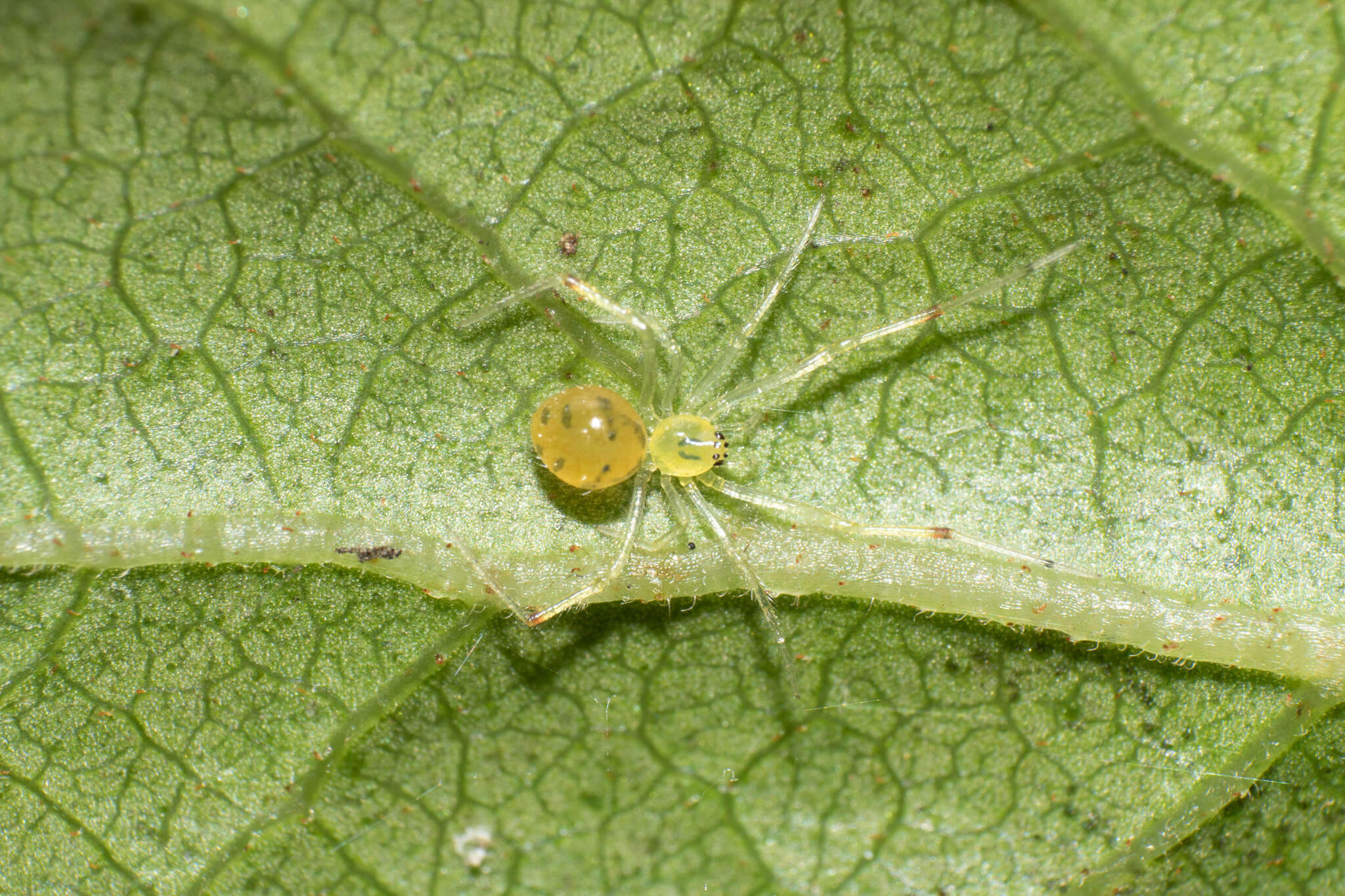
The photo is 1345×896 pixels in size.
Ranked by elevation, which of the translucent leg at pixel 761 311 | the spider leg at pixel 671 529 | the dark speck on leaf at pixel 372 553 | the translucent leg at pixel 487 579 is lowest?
the dark speck on leaf at pixel 372 553

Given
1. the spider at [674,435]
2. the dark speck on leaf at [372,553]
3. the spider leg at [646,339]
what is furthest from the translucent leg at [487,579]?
the spider leg at [646,339]

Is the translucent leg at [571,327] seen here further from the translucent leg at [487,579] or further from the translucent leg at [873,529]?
the translucent leg at [487,579]

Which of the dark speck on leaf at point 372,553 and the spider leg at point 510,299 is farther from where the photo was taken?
the spider leg at point 510,299

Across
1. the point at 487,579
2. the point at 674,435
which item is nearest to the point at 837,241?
the point at 674,435

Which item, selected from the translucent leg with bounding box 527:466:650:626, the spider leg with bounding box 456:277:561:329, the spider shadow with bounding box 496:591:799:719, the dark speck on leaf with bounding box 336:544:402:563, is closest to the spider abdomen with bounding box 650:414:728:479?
the translucent leg with bounding box 527:466:650:626

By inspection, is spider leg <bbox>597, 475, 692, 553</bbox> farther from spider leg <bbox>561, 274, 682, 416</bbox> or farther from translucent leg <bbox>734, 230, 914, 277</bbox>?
translucent leg <bbox>734, 230, 914, 277</bbox>

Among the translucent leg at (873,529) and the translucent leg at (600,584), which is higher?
the translucent leg at (873,529)

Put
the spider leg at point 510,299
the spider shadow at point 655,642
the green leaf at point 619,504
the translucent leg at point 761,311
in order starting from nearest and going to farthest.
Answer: the green leaf at point 619,504 → the spider shadow at point 655,642 → the spider leg at point 510,299 → the translucent leg at point 761,311
